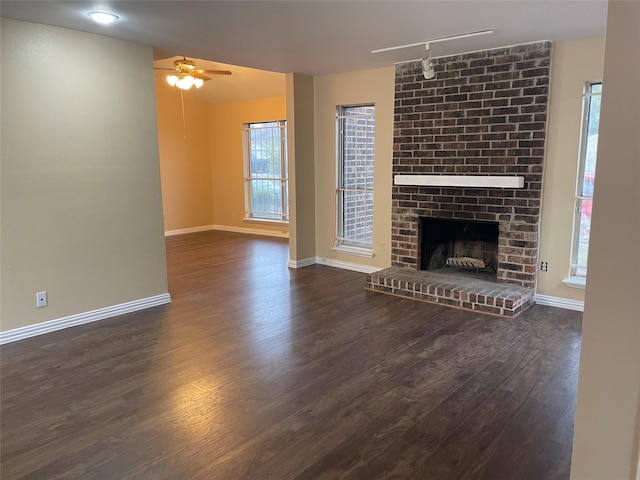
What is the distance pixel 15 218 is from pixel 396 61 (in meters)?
3.91

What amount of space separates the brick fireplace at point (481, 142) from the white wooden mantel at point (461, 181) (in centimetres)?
10

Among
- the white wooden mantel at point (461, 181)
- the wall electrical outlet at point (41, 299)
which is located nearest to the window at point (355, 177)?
the white wooden mantel at point (461, 181)

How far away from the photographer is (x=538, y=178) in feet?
14.1

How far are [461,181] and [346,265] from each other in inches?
78.8

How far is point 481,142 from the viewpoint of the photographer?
4.57 m

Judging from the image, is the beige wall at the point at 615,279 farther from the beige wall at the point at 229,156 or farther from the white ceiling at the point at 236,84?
the beige wall at the point at 229,156

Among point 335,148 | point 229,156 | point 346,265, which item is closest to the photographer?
point 335,148

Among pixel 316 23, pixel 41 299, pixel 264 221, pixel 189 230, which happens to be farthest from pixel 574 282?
pixel 189 230

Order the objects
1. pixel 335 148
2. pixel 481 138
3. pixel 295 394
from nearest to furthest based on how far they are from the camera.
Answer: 1. pixel 295 394
2. pixel 481 138
3. pixel 335 148

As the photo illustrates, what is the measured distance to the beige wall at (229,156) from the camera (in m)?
8.61

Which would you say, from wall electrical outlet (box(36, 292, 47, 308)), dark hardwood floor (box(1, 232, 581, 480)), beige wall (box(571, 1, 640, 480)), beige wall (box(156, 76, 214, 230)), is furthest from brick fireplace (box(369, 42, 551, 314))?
beige wall (box(156, 76, 214, 230))

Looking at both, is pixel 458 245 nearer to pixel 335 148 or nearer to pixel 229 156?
pixel 335 148

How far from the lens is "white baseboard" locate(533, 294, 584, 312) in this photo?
4293 mm

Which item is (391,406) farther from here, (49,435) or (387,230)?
(387,230)
